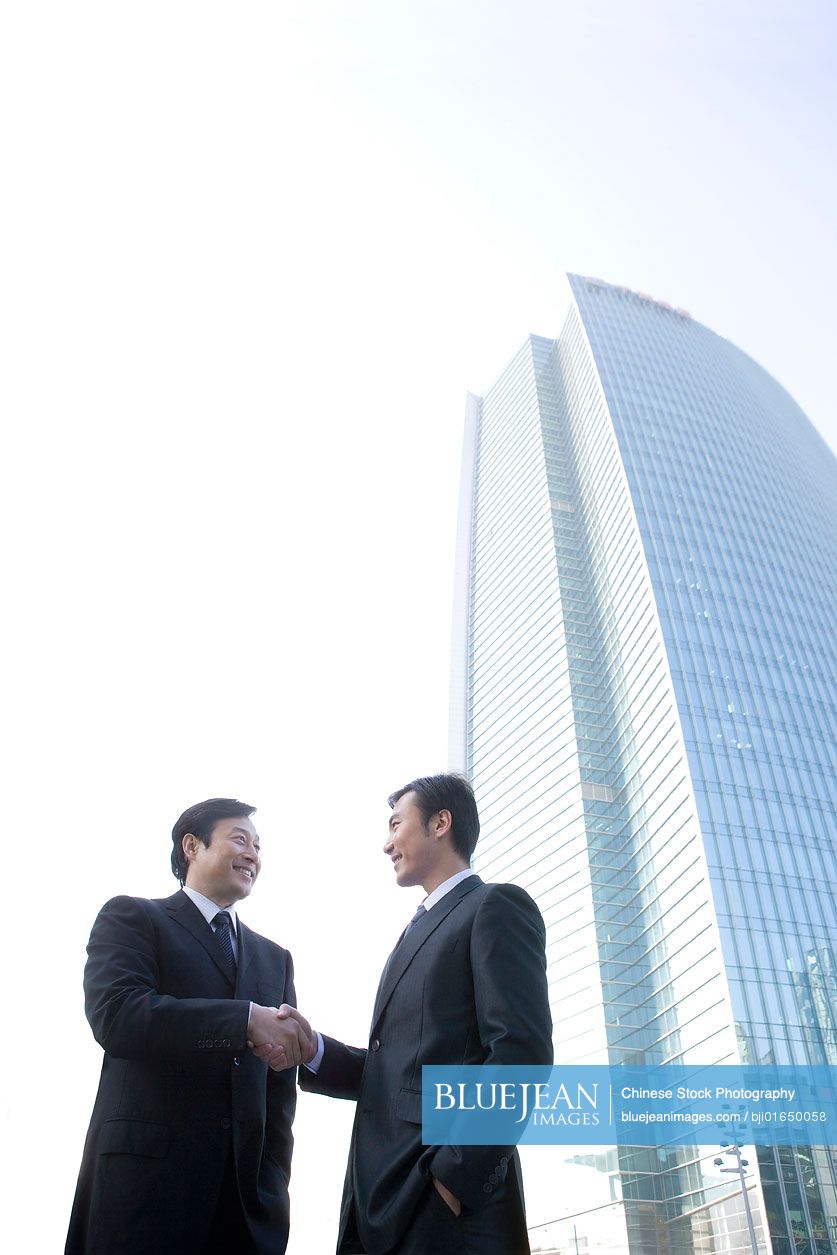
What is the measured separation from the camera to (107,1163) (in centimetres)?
269

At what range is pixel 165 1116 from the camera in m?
2.78

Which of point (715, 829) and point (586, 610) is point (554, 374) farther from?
point (715, 829)

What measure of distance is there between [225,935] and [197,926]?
14 centimetres

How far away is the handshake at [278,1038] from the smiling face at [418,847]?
2.64ft

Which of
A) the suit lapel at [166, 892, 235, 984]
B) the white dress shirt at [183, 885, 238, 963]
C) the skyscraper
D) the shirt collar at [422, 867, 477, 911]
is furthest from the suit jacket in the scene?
the skyscraper

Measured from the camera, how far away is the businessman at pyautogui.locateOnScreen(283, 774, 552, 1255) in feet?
8.00

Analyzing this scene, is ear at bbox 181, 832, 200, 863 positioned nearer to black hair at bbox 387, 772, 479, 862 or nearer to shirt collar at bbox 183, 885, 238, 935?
shirt collar at bbox 183, 885, 238, 935

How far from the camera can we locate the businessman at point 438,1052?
244cm

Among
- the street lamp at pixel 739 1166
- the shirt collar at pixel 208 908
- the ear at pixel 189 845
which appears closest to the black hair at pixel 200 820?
the ear at pixel 189 845

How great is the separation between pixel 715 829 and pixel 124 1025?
5058cm

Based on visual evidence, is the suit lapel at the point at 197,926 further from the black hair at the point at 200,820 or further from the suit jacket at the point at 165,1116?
the black hair at the point at 200,820

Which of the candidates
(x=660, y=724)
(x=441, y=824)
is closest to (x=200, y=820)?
(x=441, y=824)

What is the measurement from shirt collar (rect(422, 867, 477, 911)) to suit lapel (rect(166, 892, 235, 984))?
2.58ft

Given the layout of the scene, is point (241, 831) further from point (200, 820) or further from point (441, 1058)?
point (441, 1058)
